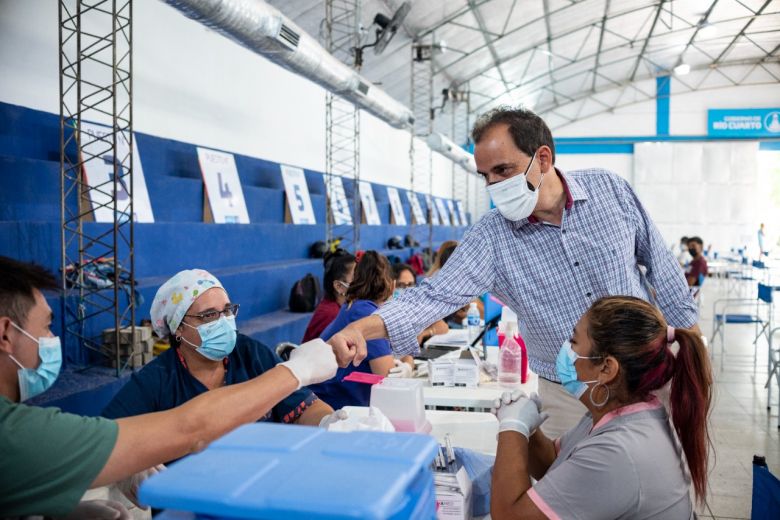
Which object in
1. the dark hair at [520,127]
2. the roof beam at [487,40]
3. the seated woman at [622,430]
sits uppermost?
the roof beam at [487,40]

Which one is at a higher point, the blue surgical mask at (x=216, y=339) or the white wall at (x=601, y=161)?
the white wall at (x=601, y=161)

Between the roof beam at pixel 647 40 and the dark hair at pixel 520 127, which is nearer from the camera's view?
the dark hair at pixel 520 127

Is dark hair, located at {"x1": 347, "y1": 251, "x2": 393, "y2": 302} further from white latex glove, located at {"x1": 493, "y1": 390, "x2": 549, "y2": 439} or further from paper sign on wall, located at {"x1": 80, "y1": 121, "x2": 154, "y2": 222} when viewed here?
paper sign on wall, located at {"x1": 80, "y1": 121, "x2": 154, "y2": 222}

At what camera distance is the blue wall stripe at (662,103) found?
64.7 feet

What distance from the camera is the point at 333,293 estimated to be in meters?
3.94

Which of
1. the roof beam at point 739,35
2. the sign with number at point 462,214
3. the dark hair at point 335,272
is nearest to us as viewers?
the dark hair at point 335,272

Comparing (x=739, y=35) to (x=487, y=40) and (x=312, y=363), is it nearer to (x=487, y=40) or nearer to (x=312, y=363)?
(x=487, y=40)

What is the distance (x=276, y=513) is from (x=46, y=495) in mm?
670

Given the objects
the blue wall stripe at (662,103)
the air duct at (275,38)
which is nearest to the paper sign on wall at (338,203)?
the air duct at (275,38)

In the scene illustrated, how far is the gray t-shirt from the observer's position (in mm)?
1404

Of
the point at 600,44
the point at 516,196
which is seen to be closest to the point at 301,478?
the point at 516,196

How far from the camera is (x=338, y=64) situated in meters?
7.06

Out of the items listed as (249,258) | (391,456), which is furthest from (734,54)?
(391,456)

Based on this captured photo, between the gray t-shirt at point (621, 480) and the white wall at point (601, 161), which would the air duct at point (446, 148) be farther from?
the gray t-shirt at point (621, 480)
